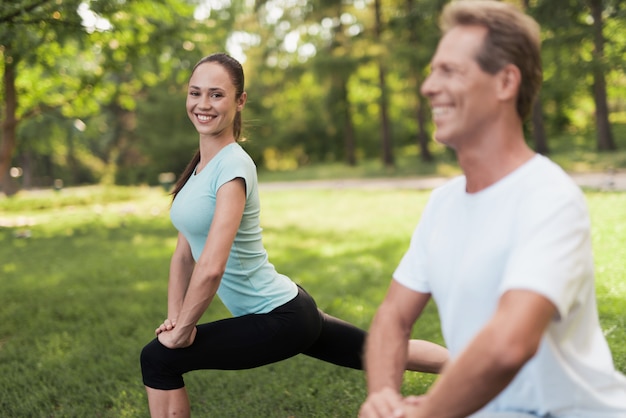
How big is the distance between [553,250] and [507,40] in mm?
493

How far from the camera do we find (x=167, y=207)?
520 cm

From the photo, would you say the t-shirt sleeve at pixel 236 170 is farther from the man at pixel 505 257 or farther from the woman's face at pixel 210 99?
the man at pixel 505 257

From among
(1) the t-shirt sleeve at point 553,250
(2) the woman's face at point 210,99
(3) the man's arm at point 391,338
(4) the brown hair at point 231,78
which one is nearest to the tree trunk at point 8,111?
(4) the brown hair at point 231,78

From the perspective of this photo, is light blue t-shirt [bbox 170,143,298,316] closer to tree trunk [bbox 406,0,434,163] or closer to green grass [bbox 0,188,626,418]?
green grass [bbox 0,188,626,418]

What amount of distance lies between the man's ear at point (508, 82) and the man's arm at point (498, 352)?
466mm

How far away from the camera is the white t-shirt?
1.48 metres

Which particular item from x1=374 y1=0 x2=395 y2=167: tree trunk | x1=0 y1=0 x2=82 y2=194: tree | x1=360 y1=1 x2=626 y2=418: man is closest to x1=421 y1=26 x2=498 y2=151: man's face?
x1=360 y1=1 x2=626 y2=418: man

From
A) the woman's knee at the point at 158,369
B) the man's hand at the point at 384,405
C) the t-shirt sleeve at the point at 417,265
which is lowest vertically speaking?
the woman's knee at the point at 158,369

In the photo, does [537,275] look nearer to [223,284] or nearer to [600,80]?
[223,284]

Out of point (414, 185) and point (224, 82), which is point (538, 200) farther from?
point (414, 185)

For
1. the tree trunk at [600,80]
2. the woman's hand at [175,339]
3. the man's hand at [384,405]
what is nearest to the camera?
the man's hand at [384,405]

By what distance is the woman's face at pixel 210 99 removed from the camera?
9.20 ft

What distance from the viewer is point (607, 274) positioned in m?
6.73

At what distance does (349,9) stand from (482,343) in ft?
93.0
